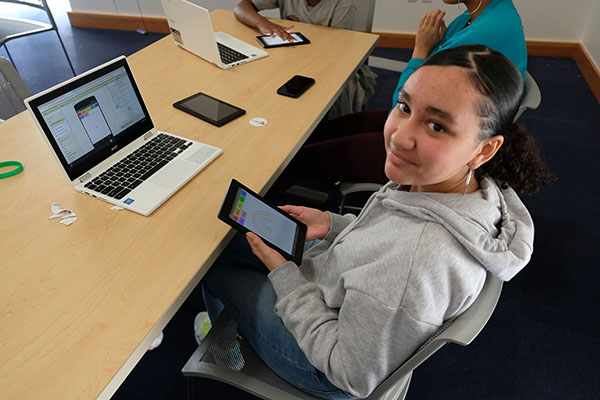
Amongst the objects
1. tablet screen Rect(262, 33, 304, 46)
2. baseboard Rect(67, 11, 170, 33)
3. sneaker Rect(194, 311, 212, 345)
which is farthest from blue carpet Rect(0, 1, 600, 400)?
baseboard Rect(67, 11, 170, 33)

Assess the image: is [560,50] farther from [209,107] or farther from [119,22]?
[119,22]

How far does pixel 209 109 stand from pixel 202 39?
413 mm

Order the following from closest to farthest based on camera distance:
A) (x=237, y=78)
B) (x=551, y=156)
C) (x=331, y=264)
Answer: (x=331, y=264) → (x=237, y=78) → (x=551, y=156)

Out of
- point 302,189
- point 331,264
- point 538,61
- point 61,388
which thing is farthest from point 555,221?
point 61,388

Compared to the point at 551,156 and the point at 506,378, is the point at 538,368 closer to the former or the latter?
the point at 506,378

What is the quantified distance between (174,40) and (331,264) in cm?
140

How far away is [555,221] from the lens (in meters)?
2.01

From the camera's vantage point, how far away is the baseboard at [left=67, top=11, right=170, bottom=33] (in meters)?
3.86

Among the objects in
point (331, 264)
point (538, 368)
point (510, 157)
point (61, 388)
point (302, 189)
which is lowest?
point (538, 368)

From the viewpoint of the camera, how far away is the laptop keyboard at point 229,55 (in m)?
1.68

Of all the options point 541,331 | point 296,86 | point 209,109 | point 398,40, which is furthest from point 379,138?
→ point 398,40

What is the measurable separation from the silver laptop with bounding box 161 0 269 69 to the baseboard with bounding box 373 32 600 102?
6.34 ft

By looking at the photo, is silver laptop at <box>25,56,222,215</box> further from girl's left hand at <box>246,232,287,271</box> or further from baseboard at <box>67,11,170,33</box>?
baseboard at <box>67,11,170,33</box>

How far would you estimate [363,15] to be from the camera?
2.05 meters
